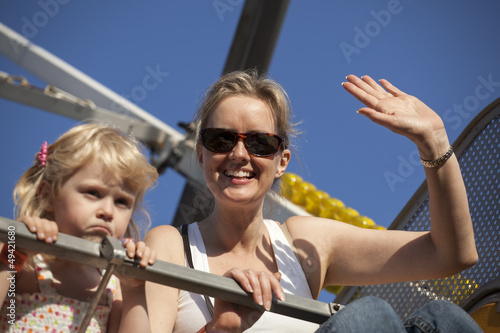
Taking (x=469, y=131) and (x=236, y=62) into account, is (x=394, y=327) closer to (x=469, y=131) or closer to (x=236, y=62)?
(x=469, y=131)

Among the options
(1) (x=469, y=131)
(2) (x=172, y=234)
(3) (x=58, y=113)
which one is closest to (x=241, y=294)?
(2) (x=172, y=234)

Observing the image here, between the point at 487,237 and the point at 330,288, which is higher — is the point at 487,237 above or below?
above

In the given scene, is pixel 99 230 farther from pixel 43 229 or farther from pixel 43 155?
pixel 43 229

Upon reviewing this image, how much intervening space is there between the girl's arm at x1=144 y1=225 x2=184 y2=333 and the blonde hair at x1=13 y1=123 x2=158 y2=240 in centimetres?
13

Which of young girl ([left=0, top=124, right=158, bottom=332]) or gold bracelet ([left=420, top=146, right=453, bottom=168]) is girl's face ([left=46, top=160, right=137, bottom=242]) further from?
gold bracelet ([left=420, top=146, right=453, bottom=168])

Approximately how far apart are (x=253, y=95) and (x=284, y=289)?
1.95 feet

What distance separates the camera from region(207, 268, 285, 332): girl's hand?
1.34 metres

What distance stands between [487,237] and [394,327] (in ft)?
2.72

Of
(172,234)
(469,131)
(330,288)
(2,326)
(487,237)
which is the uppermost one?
(469,131)

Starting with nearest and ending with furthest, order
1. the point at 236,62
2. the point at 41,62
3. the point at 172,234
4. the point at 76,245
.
→ the point at 76,245 < the point at 172,234 < the point at 236,62 < the point at 41,62

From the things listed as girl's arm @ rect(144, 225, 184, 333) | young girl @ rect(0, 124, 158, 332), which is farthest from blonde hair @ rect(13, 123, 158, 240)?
girl's arm @ rect(144, 225, 184, 333)

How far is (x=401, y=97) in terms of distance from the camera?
187cm

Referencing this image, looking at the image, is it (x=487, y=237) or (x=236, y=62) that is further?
(x=236, y=62)

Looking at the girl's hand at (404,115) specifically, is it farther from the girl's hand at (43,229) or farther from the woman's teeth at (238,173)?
the girl's hand at (43,229)
